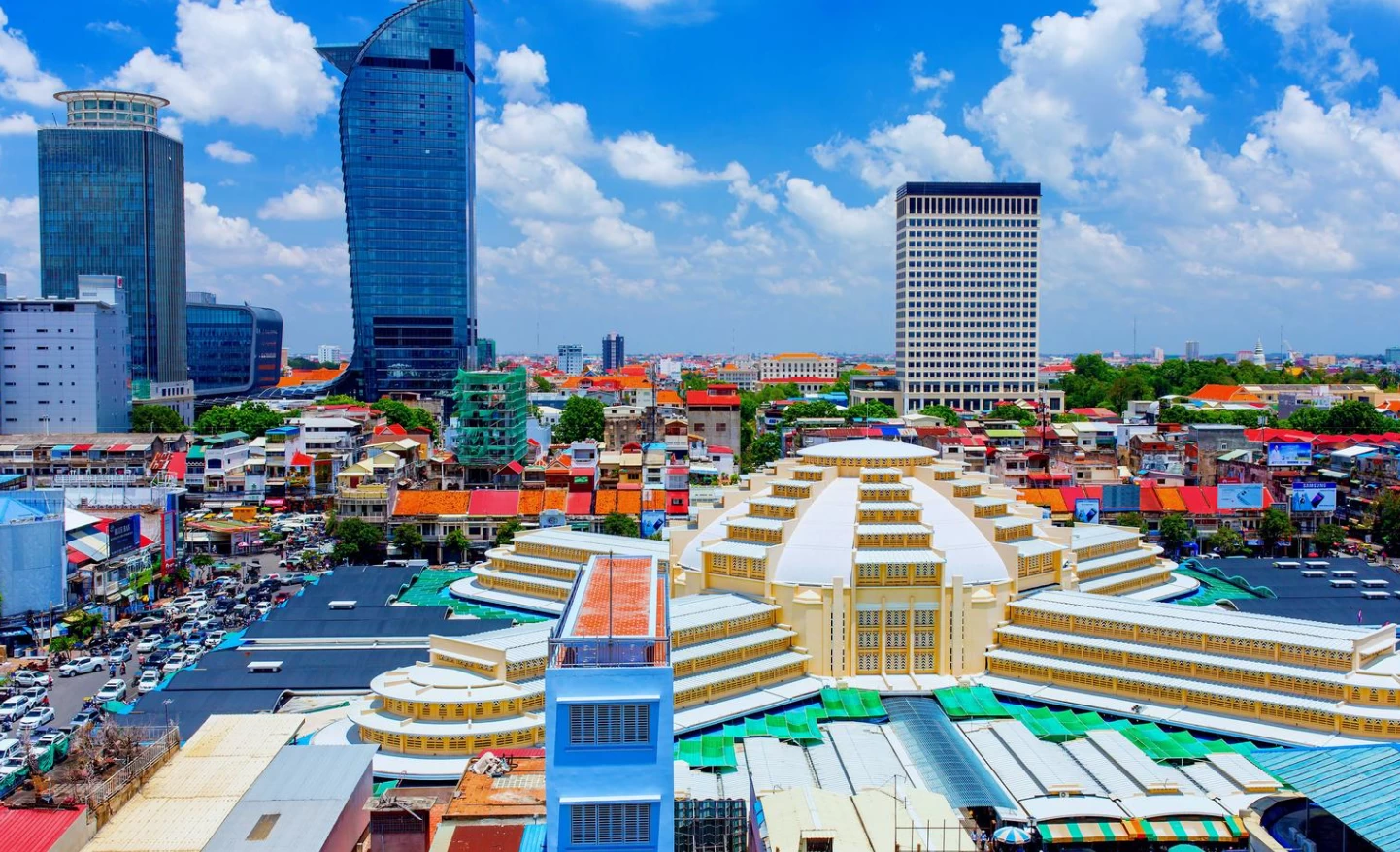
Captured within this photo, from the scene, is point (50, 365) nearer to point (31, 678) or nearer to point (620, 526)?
point (620, 526)

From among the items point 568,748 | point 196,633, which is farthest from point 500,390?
point 568,748

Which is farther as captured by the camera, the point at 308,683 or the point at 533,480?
the point at 533,480

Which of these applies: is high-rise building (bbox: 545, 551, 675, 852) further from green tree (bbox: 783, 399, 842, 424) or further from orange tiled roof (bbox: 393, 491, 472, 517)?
green tree (bbox: 783, 399, 842, 424)

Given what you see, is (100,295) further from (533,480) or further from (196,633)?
(196,633)

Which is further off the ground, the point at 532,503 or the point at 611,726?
the point at 611,726

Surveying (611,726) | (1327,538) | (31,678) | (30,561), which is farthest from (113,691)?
(1327,538)

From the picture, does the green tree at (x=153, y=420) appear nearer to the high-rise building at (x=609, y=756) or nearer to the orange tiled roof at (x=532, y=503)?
the orange tiled roof at (x=532, y=503)
